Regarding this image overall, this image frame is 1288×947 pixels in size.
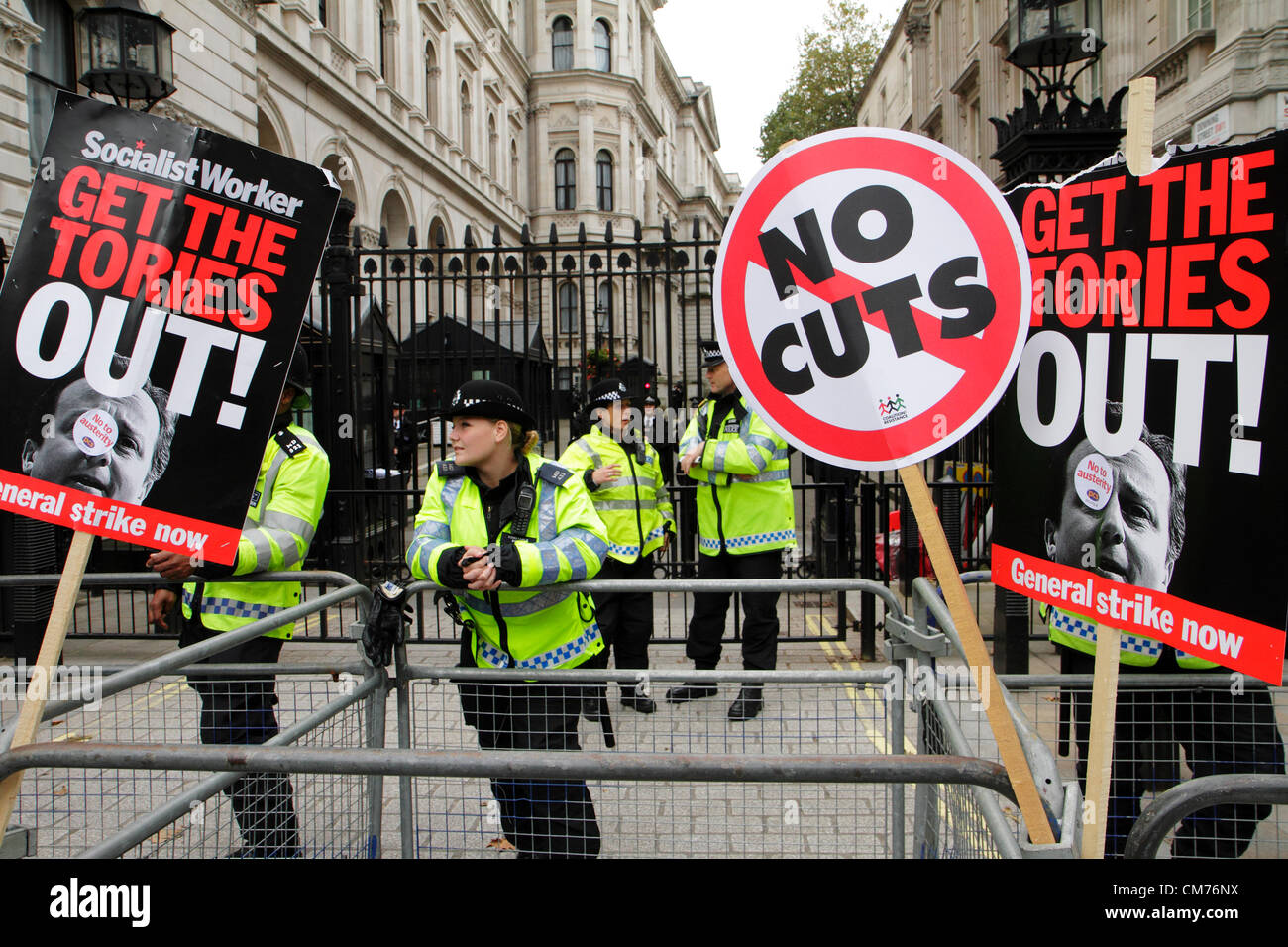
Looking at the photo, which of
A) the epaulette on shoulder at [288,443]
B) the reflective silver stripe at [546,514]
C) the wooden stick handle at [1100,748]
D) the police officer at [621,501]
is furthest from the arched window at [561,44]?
the wooden stick handle at [1100,748]

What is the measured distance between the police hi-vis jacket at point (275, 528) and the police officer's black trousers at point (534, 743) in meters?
0.87

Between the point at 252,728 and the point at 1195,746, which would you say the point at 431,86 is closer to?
the point at 252,728

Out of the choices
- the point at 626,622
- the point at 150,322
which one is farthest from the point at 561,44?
the point at 150,322

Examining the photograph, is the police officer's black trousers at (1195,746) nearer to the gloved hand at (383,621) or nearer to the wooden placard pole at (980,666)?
the wooden placard pole at (980,666)

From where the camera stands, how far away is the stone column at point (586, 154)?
47156 mm

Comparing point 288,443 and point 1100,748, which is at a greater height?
point 288,443

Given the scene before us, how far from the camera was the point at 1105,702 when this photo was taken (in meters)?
1.74

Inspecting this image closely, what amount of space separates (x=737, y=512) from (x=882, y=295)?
3.50m

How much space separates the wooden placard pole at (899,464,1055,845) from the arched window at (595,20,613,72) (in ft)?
178

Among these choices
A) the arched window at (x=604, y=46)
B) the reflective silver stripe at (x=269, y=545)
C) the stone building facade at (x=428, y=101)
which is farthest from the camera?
the arched window at (x=604, y=46)

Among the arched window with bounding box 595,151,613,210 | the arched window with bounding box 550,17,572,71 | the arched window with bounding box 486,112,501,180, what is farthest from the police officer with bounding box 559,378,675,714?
the arched window with bounding box 550,17,572,71

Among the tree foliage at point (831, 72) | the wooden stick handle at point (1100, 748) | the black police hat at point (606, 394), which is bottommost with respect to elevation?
the wooden stick handle at point (1100, 748)
